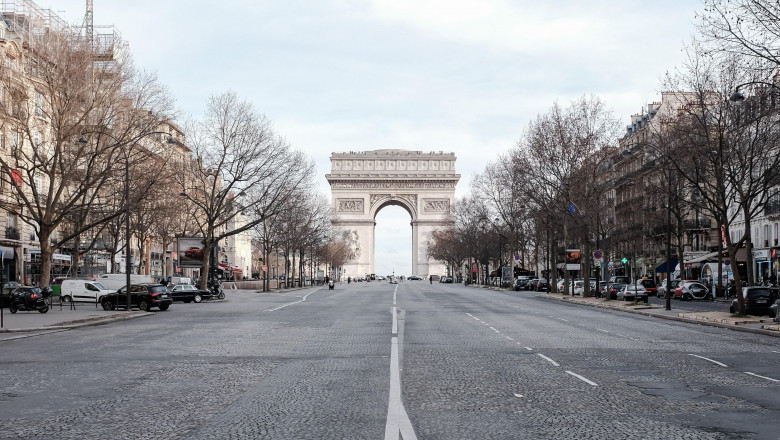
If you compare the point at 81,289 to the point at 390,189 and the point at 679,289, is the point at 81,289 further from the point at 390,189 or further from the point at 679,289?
the point at 390,189

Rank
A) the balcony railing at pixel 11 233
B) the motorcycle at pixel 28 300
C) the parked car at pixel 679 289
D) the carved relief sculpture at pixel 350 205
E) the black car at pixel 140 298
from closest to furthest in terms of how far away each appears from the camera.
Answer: the motorcycle at pixel 28 300
the black car at pixel 140 298
the balcony railing at pixel 11 233
the parked car at pixel 679 289
the carved relief sculpture at pixel 350 205

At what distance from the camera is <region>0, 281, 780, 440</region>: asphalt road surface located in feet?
30.8

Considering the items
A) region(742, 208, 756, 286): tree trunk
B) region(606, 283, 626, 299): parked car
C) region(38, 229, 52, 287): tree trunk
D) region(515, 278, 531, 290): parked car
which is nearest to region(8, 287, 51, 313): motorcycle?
region(38, 229, 52, 287): tree trunk

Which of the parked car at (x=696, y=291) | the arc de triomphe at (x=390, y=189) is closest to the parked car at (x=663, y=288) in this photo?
the parked car at (x=696, y=291)

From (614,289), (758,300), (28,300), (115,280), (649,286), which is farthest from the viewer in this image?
(649,286)

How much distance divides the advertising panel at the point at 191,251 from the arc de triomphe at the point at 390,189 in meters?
88.2

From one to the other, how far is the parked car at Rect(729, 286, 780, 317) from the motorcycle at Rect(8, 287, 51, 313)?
2920 centimetres

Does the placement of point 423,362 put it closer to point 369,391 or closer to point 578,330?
point 369,391

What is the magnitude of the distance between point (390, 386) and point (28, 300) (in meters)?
29.8

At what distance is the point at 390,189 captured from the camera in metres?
155

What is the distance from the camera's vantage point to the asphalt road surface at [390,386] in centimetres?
938

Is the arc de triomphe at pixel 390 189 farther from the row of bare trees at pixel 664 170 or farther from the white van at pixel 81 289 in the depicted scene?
the white van at pixel 81 289

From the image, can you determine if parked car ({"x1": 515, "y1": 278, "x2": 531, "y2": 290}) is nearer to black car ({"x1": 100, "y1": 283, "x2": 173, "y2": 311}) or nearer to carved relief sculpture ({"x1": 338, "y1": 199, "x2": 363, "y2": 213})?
black car ({"x1": 100, "y1": 283, "x2": 173, "y2": 311})

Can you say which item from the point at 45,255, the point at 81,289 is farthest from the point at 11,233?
the point at 45,255
